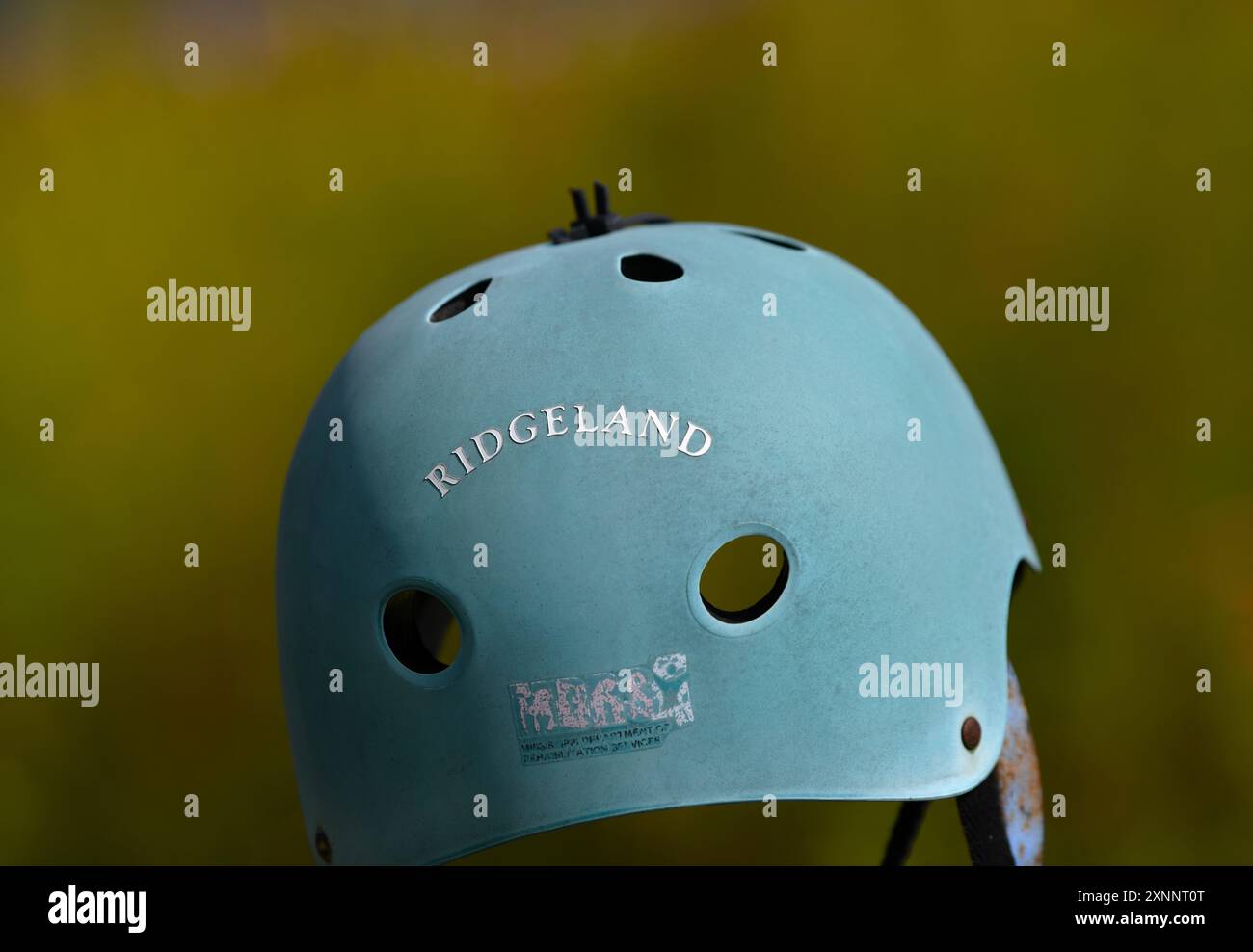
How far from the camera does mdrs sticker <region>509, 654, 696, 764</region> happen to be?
1865 millimetres

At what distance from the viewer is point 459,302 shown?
2.19 m

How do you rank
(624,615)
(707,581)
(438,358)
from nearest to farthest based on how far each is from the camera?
(624,615), (438,358), (707,581)

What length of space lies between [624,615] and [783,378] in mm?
343

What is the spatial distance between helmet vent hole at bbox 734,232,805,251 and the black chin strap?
651 millimetres

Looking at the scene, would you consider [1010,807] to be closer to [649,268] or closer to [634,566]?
[634,566]

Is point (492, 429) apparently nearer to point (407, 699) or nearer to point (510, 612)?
point (510, 612)

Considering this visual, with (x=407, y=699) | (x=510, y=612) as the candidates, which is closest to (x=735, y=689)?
(x=510, y=612)

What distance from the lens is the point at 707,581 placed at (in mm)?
3207

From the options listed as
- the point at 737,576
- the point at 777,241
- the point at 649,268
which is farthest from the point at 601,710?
the point at 737,576

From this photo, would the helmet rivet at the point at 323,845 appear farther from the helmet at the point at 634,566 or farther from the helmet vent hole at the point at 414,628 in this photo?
the helmet vent hole at the point at 414,628

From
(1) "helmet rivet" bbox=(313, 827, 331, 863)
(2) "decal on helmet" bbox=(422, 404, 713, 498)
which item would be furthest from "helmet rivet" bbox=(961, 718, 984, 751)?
(1) "helmet rivet" bbox=(313, 827, 331, 863)

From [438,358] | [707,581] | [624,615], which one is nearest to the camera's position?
[624,615]

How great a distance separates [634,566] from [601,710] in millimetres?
171

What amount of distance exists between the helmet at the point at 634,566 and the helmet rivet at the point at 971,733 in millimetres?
11
